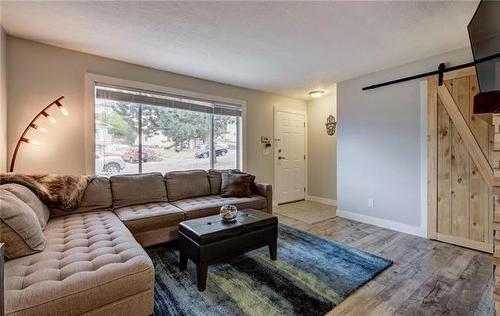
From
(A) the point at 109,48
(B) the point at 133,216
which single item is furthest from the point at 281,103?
(B) the point at 133,216

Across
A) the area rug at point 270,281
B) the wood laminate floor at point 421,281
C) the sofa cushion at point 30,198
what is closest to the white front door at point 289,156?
the wood laminate floor at point 421,281

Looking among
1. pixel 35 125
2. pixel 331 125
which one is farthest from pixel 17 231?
pixel 331 125

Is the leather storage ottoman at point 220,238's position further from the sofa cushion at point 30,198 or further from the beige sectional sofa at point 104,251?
the sofa cushion at point 30,198

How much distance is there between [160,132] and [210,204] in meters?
1.41

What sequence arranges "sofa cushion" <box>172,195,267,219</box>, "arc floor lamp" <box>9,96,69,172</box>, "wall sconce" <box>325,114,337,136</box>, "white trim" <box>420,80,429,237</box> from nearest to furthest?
"arc floor lamp" <box>9,96,69,172</box> < "sofa cushion" <box>172,195,267,219</box> < "white trim" <box>420,80,429,237</box> < "wall sconce" <box>325,114,337,136</box>

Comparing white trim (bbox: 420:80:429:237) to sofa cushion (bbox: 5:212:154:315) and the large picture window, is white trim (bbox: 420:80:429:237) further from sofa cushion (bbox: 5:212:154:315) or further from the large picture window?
sofa cushion (bbox: 5:212:154:315)

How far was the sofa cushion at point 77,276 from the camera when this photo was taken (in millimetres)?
1086

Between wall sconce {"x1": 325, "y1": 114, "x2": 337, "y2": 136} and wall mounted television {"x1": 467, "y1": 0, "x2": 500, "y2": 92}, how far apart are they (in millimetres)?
3155

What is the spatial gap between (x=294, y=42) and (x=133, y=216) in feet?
8.26

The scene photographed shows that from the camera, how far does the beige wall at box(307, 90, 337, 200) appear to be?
15.5 feet

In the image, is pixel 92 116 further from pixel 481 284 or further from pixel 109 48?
pixel 481 284

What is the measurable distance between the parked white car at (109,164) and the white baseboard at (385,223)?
3.48m

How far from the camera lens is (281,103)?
A: 4.84 metres

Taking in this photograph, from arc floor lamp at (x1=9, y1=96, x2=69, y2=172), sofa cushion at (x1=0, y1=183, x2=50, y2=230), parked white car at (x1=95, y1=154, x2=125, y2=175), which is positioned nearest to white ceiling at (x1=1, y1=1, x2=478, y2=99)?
arc floor lamp at (x1=9, y1=96, x2=69, y2=172)
